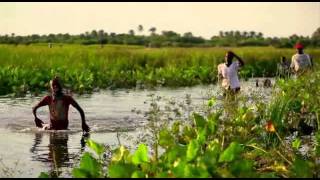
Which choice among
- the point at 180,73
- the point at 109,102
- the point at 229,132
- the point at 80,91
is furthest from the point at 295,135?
the point at 180,73

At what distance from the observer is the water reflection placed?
7.85 m

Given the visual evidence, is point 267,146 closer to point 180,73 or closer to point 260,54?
A: point 180,73

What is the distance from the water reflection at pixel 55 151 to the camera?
7.85 meters

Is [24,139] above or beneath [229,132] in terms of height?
beneath

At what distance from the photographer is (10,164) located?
7.82 metres

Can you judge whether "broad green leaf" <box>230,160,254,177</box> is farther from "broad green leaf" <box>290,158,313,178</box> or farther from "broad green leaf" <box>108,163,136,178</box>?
"broad green leaf" <box>108,163,136,178</box>

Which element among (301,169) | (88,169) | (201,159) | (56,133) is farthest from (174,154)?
(56,133)

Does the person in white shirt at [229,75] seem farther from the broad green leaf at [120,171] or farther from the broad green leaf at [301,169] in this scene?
the broad green leaf at [120,171]

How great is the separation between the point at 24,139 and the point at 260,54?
23060 millimetres

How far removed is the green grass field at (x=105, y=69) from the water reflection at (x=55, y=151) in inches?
305

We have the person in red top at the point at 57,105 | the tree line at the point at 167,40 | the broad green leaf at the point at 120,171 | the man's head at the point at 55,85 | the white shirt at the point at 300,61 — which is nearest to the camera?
the broad green leaf at the point at 120,171

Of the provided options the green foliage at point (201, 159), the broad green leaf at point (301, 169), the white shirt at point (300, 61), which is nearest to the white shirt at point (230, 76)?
the white shirt at point (300, 61)

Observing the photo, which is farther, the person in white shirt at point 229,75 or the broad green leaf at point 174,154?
the person in white shirt at point 229,75

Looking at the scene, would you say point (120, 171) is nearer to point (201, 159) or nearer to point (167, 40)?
point (201, 159)
